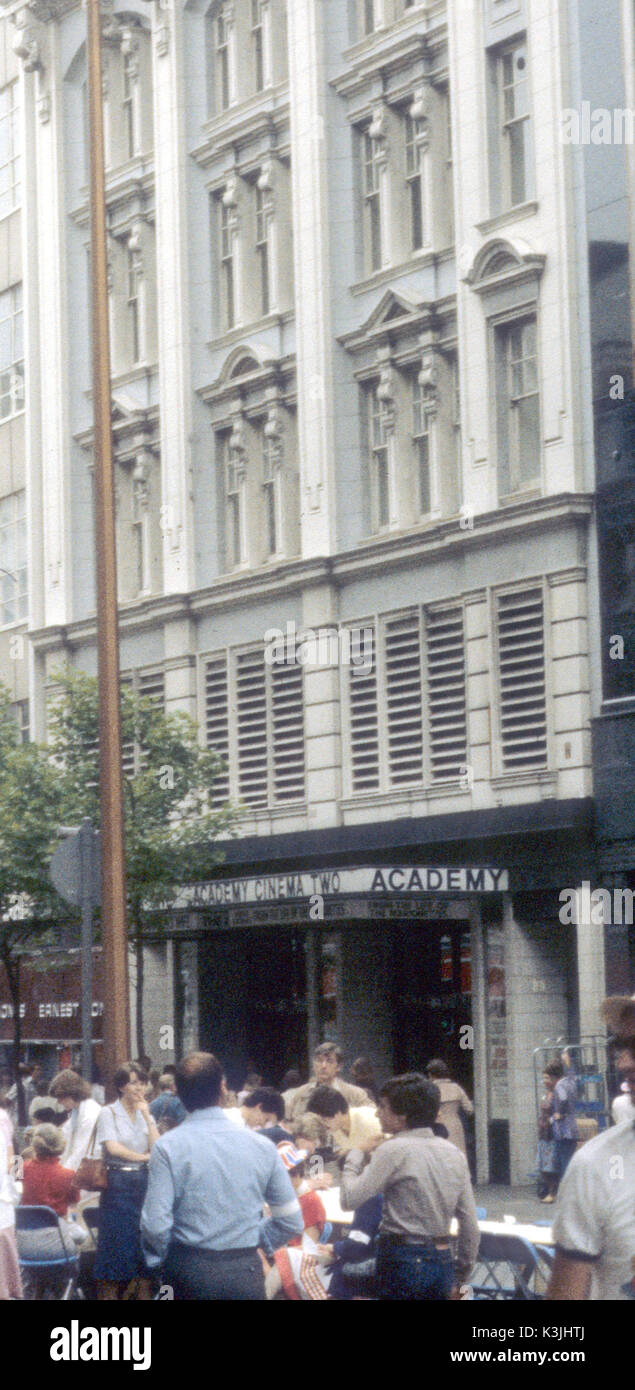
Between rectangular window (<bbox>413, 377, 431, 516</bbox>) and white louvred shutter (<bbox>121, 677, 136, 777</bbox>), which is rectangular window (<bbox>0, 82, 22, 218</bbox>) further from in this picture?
rectangular window (<bbox>413, 377, 431, 516</bbox>)

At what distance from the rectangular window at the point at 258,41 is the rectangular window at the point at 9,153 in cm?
788

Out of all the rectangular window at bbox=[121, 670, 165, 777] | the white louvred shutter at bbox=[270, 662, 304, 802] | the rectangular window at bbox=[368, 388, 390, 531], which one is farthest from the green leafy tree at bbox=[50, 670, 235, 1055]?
the rectangular window at bbox=[368, 388, 390, 531]

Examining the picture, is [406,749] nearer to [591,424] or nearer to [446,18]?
[591,424]

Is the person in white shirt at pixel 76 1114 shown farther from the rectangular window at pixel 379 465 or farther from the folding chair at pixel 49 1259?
the rectangular window at pixel 379 465

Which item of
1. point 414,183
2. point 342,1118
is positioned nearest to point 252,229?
point 414,183

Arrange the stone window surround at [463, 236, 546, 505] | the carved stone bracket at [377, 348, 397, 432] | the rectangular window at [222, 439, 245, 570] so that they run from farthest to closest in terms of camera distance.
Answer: the rectangular window at [222, 439, 245, 570] < the carved stone bracket at [377, 348, 397, 432] < the stone window surround at [463, 236, 546, 505]

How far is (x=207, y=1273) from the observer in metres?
8.81

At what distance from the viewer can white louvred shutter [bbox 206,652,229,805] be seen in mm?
34250

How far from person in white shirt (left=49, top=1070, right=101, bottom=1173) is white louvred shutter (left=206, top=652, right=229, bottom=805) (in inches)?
673

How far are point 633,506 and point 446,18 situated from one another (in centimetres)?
770

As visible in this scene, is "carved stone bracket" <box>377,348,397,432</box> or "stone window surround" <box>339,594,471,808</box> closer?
"stone window surround" <box>339,594,471,808</box>

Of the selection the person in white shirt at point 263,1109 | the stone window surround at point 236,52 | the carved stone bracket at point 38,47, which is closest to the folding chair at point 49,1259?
the person in white shirt at point 263,1109

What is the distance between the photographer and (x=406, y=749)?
30.4 metres

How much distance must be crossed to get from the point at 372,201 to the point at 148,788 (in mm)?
8685
